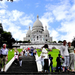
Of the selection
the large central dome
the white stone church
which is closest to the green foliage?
the white stone church

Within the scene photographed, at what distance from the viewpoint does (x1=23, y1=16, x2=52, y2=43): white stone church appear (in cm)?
8125

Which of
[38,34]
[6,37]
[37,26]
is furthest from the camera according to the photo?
[37,26]

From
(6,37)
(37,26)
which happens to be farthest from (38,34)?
(6,37)

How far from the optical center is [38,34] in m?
82.0

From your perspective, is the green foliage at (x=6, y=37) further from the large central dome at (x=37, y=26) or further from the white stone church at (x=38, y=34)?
the large central dome at (x=37, y=26)

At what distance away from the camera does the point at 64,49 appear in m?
8.44

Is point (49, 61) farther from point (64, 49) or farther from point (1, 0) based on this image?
point (1, 0)

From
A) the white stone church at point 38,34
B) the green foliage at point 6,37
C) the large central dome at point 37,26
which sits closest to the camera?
the green foliage at point 6,37

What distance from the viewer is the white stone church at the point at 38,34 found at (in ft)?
267

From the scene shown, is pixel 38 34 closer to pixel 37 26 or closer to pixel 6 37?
pixel 37 26

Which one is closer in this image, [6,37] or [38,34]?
[6,37]

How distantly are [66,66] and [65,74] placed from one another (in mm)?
2345

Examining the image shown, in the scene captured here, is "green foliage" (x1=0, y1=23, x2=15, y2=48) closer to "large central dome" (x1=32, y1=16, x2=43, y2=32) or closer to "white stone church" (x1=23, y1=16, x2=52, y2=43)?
"white stone church" (x1=23, y1=16, x2=52, y2=43)

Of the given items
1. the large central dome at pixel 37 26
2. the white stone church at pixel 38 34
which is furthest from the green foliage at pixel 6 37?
the large central dome at pixel 37 26
